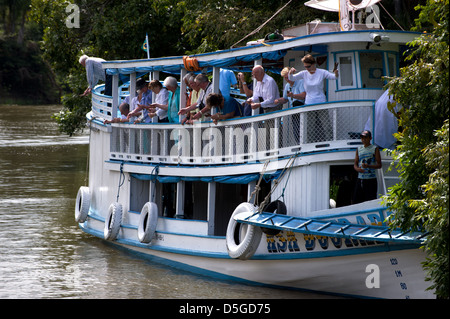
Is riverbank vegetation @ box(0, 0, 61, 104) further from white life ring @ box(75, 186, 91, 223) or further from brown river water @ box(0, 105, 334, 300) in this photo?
white life ring @ box(75, 186, 91, 223)

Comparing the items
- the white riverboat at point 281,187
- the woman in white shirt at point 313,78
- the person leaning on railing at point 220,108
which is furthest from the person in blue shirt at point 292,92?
the person leaning on railing at point 220,108

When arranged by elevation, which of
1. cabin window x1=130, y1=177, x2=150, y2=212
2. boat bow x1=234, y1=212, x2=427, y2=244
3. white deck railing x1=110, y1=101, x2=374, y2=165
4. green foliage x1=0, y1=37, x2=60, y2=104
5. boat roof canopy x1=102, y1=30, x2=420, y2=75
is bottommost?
boat bow x1=234, y1=212, x2=427, y2=244

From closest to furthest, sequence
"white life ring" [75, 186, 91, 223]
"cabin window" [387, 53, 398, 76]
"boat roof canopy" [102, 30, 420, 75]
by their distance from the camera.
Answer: "boat roof canopy" [102, 30, 420, 75]
"cabin window" [387, 53, 398, 76]
"white life ring" [75, 186, 91, 223]

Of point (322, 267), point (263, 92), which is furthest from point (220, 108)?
point (322, 267)

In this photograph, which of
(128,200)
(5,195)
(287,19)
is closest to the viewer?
(128,200)

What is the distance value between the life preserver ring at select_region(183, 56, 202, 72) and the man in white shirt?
1349 millimetres

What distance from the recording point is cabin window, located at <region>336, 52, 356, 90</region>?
12.2 metres

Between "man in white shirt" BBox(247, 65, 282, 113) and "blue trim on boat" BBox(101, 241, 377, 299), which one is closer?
"blue trim on boat" BBox(101, 241, 377, 299)

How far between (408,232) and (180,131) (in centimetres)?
523

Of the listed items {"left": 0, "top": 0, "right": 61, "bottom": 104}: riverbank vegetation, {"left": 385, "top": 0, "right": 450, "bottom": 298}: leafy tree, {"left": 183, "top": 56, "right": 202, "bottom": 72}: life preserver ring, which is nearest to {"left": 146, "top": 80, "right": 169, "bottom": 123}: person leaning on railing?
{"left": 183, "top": 56, "right": 202, "bottom": 72}: life preserver ring

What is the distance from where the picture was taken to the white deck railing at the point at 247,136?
11.3 m

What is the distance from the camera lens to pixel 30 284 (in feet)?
44.5

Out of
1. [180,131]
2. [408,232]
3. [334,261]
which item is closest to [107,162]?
[180,131]
